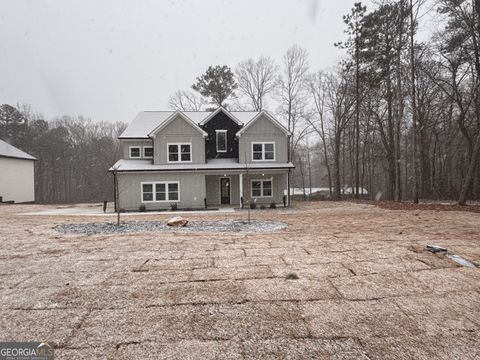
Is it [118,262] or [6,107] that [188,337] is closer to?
[118,262]

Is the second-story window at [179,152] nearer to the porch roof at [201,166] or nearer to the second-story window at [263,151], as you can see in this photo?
the porch roof at [201,166]

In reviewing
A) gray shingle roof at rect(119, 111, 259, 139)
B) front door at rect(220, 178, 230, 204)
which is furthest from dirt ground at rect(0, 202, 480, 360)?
gray shingle roof at rect(119, 111, 259, 139)

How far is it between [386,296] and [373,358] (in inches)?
50.8

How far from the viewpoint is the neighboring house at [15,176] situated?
1012 inches

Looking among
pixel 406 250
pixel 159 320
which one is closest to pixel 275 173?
pixel 406 250

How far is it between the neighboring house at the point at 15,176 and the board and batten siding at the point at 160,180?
51.6 feet

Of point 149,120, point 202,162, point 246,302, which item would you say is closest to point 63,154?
point 149,120

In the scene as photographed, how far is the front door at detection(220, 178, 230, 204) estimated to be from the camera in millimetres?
20719

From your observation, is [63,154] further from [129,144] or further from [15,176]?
[129,144]

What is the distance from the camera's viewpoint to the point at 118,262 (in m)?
4.94

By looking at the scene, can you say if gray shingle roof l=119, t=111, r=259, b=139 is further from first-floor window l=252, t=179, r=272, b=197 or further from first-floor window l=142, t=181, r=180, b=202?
first-floor window l=252, t=179, r=272, b=197

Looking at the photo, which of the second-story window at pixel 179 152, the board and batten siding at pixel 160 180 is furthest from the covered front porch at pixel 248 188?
the second-story window at pixel 179 152

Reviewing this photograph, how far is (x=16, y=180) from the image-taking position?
89.0 ft

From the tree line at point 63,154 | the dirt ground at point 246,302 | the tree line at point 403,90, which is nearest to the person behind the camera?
the dirt ground at point 246,302
